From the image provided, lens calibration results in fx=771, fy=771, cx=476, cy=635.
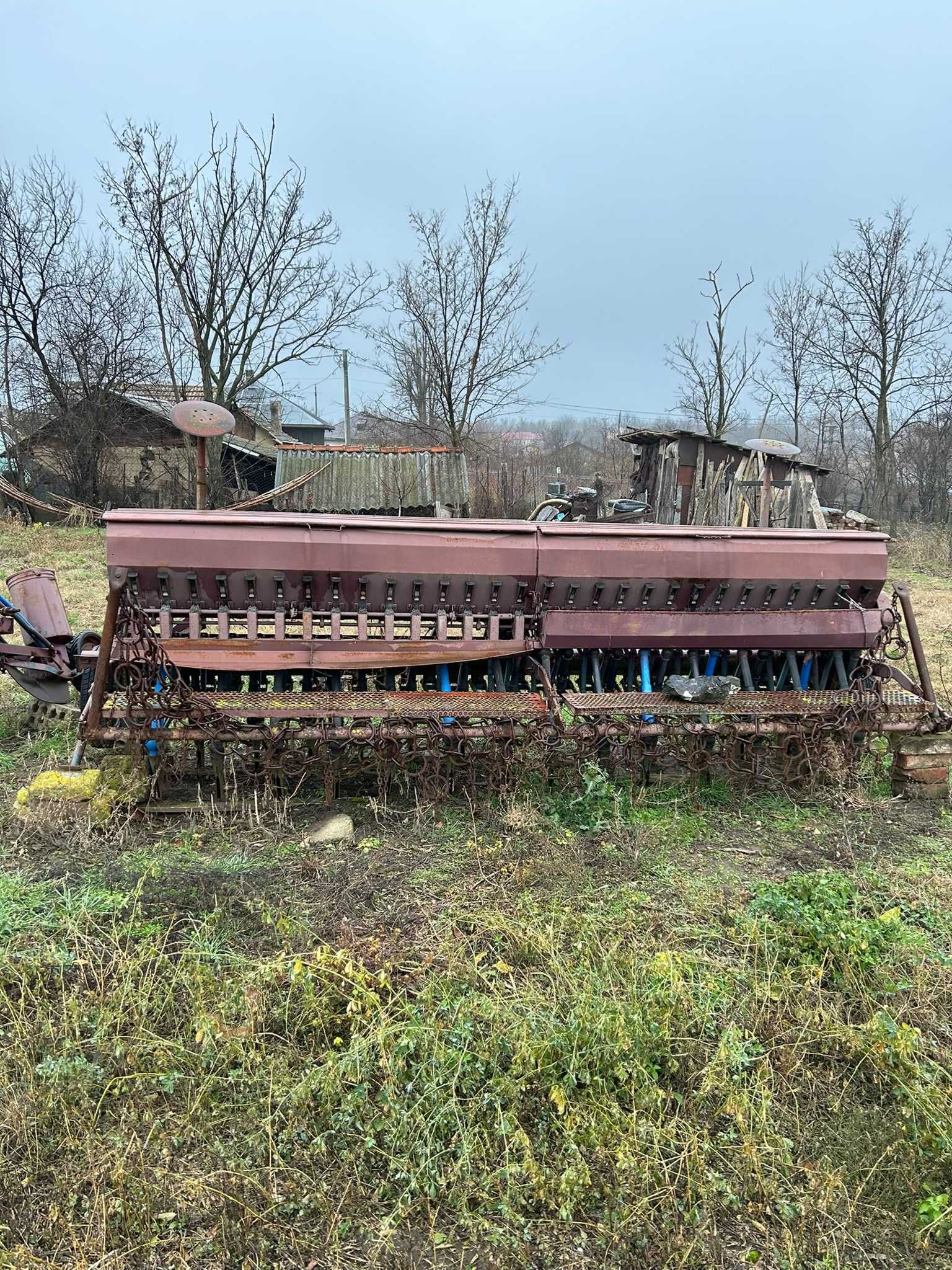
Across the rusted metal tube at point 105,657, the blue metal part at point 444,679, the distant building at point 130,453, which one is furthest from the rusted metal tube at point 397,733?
the distant building at point 130,453

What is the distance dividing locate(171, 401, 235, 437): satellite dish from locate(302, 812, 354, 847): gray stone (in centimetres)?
263

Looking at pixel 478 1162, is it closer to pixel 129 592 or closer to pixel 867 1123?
pixel 867 1123

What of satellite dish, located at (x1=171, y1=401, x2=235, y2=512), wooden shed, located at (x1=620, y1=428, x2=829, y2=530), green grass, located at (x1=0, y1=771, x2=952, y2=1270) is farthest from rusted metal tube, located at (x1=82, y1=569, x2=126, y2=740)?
wooden shed, located at (x1=620, y1=428, x2=829, y2=530)

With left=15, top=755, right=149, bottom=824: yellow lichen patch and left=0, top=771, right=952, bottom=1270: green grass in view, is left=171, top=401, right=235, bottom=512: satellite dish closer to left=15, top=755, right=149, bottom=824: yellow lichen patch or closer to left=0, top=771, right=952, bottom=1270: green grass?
left=15, top=755, right=149, bottom=824: yellow lichen patch

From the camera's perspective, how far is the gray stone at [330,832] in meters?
4.12

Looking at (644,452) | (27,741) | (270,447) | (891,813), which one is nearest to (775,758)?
(891,813)

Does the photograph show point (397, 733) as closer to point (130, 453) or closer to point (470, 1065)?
point (470, 1065)

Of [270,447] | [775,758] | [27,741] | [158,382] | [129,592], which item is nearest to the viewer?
[129,592]

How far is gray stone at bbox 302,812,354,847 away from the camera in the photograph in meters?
4.12

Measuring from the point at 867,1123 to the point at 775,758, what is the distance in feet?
9.18

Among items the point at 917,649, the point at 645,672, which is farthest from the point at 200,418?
the point at 917,649

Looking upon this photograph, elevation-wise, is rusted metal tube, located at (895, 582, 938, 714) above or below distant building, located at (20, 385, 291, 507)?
below

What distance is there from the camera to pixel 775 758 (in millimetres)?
5012

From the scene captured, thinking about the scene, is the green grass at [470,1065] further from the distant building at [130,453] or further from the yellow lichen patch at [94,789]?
the distant building at [130,453]
